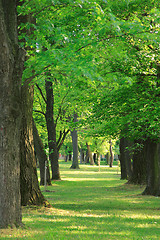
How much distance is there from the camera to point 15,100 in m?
8.69

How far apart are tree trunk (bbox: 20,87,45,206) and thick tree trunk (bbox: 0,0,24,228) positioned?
3982mm

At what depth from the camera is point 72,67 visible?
27.7ft

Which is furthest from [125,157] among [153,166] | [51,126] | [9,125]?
[9,125]

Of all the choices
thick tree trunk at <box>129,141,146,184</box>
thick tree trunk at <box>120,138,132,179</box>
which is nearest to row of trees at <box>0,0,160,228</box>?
thick tree trunk at <box>129,141,146,184</box>

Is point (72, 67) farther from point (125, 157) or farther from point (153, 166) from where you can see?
point (125, 157)

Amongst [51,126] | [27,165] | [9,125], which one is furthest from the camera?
[51,126]

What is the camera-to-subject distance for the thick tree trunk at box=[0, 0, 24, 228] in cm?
847

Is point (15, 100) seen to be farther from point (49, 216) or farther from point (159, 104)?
point (159, 104)

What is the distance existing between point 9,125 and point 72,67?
7.01ft

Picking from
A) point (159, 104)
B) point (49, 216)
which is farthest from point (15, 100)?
point (159, 104)

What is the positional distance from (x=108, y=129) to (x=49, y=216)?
7.06 meters

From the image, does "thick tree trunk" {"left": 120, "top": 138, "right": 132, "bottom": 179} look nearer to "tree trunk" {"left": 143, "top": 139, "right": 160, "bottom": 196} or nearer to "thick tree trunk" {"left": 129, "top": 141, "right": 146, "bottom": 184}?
"thick tree trunk" {"left": 129, "top": 141, "right": 146, "bottom": 184}

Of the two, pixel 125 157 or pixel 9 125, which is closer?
pixel 9 125

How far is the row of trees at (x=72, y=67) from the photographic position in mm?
8562
